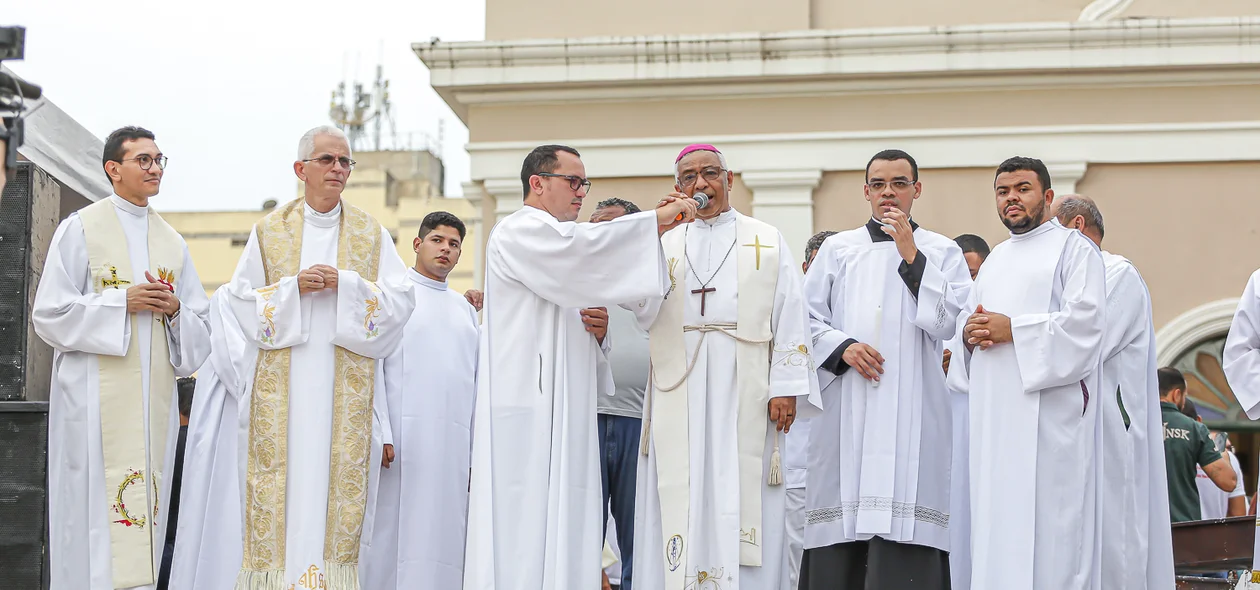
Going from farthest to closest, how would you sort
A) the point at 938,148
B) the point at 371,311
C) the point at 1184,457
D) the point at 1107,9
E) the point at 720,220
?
the point at 1107,9, the point at 938,148, the point at 1184,457, the point at 720,220, the point at 371,311

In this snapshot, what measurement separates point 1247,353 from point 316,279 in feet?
14.6

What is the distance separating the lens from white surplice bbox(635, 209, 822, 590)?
20.2 feet

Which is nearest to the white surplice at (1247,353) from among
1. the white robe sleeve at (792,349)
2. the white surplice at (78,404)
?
the white robe sleeve at (792,349)

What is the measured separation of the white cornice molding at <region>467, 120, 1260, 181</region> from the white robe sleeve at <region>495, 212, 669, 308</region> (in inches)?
261

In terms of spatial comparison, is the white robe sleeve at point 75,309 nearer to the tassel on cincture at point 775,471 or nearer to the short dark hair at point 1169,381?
the tassel on cincture at point 775,471

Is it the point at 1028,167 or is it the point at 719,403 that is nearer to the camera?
the point at 719,403

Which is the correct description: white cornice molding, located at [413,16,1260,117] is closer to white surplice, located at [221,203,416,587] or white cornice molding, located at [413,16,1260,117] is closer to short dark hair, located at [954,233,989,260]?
short dark hair, located at [954,233,989,260]

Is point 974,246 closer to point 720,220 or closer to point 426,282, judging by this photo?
point 720,220

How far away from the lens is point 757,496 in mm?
6230

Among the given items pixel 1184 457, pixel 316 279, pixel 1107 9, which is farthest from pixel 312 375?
pixel 1107 9

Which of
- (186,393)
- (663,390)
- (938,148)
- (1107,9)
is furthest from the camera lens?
(1107,9)

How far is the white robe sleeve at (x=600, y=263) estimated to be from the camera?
6.14m

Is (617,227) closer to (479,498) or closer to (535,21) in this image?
(479,498)

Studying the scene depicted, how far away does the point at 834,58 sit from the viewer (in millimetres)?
12562
